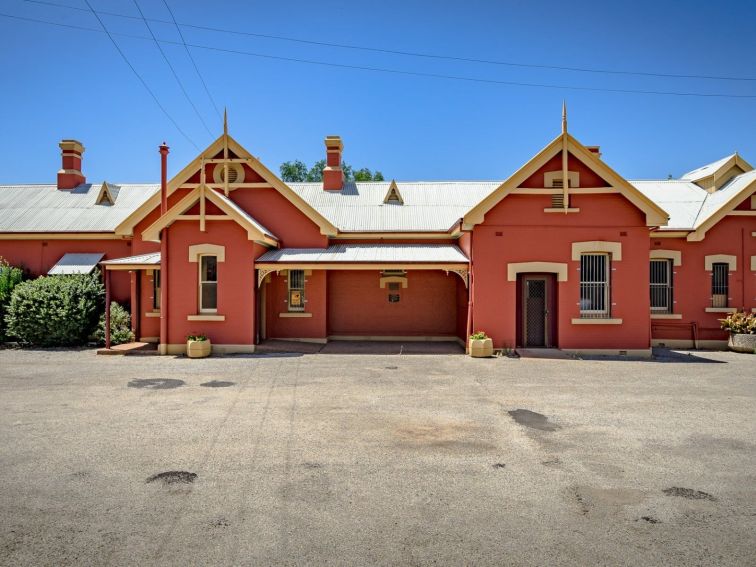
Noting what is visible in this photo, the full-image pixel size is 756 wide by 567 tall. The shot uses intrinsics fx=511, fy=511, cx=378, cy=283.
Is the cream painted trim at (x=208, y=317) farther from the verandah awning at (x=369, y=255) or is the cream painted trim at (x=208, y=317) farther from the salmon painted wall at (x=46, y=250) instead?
the salmon painted wall at (x=46, y=250)

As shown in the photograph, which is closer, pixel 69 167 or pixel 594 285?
pixel 594 285

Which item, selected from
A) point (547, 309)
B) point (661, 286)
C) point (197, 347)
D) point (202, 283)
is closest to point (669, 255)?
point (661, 286)

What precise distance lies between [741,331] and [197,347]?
17178mm

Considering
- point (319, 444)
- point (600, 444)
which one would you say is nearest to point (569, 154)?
point (600, 444)

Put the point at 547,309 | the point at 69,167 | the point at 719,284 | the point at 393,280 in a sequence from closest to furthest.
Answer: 1. the point at 547,309
2. the point at 719,284
3. the point at 393,280
4. the point at 69,167

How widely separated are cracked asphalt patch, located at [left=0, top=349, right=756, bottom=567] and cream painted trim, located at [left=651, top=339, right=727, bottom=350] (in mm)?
6873

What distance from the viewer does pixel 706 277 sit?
17.7 m

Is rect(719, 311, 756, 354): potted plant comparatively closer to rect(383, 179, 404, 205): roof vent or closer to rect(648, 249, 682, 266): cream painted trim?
rect(648, 249, 682, 266): cream painted trim

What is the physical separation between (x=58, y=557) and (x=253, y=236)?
1225 cm

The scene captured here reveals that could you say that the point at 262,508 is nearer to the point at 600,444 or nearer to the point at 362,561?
the point at 362,561

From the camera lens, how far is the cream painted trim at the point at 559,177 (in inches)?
618

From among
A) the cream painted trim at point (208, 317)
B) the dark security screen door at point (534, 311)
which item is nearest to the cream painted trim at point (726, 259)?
the dark security screen door at point (534, 311)

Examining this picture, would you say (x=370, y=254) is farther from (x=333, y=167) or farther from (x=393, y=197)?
(x=333, y=167)

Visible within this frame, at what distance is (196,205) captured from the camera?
52.0 feet
